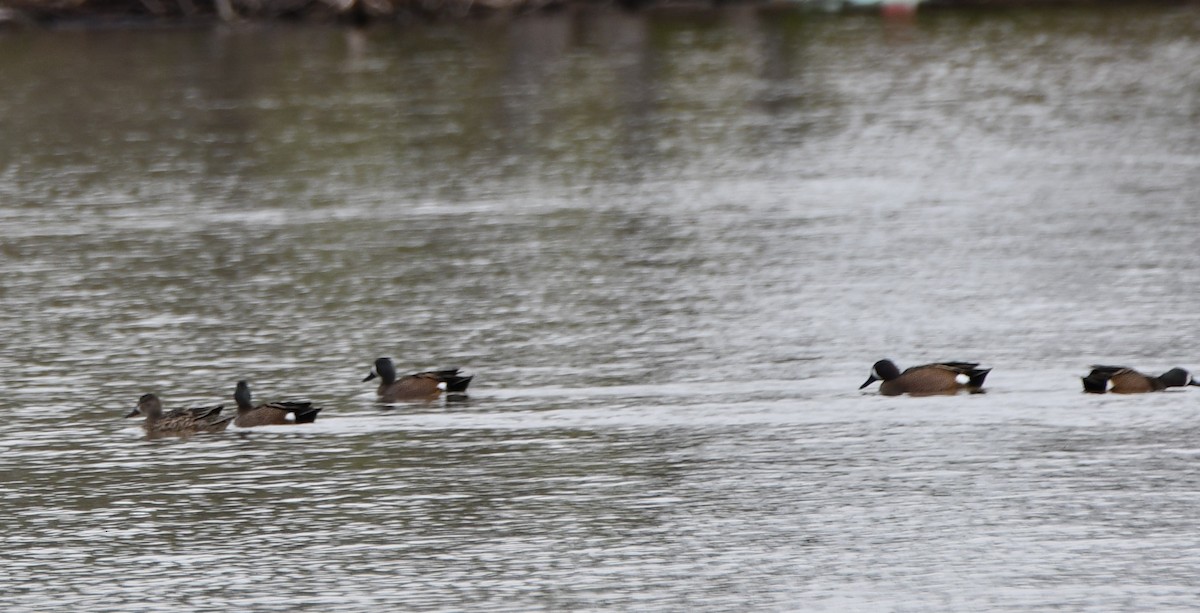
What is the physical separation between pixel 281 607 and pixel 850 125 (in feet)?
86.7

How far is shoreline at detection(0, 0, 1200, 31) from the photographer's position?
6681cm

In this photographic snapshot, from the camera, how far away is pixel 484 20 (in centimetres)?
6650

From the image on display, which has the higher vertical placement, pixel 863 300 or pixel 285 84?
pixel 285 84

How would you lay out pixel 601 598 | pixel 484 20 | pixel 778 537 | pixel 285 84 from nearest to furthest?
pixel 601 598, pixel 778 537, pixel 285 84, pixel 484 20

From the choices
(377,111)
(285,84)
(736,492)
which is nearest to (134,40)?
(285,84)

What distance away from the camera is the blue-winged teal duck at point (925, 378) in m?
16.2

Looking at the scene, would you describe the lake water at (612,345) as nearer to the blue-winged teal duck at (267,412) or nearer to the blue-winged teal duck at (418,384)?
the blue-winged teal duck at (267,412)

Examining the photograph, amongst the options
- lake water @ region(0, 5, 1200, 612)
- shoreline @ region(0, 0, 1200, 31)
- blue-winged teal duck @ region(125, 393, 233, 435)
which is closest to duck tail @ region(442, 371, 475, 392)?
lake water @ region(0, 5, 1200, 612)

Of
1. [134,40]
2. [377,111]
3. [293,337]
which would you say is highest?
[134,40]

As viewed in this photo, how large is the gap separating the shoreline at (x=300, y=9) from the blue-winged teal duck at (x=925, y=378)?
50.5 metres

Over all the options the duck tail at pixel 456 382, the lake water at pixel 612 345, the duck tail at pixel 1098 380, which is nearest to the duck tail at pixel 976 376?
the lake water at pixel 612 345

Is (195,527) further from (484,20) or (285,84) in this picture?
(484,20)

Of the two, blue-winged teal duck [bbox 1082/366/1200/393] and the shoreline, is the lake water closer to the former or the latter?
blue-winged teal duck [bbox 1082/366/1200/393]

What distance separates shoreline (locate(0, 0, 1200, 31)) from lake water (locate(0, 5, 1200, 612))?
24.7 metres
